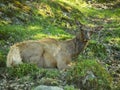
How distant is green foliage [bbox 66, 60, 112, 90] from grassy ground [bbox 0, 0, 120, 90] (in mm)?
267

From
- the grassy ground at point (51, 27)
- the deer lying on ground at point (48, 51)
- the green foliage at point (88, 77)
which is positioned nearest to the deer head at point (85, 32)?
the deer lying on ground at point (48, 51)

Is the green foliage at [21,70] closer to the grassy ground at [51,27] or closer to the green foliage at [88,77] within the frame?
the grassy ground at [51,27]

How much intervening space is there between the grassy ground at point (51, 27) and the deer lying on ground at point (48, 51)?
665 mm

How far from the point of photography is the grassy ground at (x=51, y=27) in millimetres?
18203

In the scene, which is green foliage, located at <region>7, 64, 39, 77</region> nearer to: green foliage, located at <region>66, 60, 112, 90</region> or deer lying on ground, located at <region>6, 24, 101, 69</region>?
deer lying on ground, located at <region>6, 24, 101, 69</region>

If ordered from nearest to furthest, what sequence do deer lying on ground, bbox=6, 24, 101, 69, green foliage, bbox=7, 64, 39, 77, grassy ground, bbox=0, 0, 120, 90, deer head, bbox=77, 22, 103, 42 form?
green foliage, bbox=7, 64, 39, 77, deer lying on ground, bbox=6, 24, 101, 69, deer head, bbox=77, 22, 103, 42, grassy ground, bbox=0, 0, 120, 90

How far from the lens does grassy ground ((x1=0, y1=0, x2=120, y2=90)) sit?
18203 millimetres

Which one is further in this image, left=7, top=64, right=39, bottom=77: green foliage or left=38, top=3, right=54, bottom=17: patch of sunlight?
left=38, top=3, right=54, bottom=17: patch of sunlight

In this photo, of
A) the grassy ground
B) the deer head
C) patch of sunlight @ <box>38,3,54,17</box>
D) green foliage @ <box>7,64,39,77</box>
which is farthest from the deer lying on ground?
patch of sunlight @ <box>38,3,54,17</box>

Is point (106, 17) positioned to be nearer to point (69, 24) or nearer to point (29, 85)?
point (69, 24)

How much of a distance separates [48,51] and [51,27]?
28.9ft

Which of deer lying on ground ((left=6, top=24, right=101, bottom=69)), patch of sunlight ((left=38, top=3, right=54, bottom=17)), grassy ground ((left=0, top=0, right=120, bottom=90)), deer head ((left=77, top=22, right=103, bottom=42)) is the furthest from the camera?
patch of sunlight ((left=38, top=3, right=54, bottom=17))

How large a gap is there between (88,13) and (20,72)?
2006 centimetres

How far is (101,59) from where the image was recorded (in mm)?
18516
